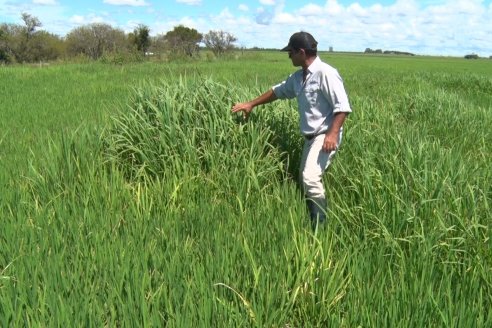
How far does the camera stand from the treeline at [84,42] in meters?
52.5

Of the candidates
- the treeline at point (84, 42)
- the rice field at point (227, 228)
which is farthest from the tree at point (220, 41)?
the rice field at point (227, 228)

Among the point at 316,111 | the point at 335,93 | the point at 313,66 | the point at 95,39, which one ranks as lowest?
the point at 316,111

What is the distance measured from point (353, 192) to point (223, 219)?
1149mm

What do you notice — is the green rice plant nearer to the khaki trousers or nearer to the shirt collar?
the khaki trousers

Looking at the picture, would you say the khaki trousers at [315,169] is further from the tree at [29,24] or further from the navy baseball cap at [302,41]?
the tree at [29,24]

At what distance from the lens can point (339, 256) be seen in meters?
2.70

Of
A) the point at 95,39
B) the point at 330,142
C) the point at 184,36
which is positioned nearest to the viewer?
the point at 330,142

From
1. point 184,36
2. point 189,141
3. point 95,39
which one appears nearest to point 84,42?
point 95,39

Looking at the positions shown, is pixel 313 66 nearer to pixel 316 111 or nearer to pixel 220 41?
pixel 316 111

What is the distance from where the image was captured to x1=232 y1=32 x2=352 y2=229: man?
3.55m

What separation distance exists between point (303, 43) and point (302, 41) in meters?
0.02

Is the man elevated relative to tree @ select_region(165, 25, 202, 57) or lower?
lower

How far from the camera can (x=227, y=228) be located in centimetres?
279

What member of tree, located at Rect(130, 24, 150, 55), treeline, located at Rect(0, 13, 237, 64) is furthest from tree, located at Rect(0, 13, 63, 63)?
tree, located at Rect(130, 24, 150, 55)
